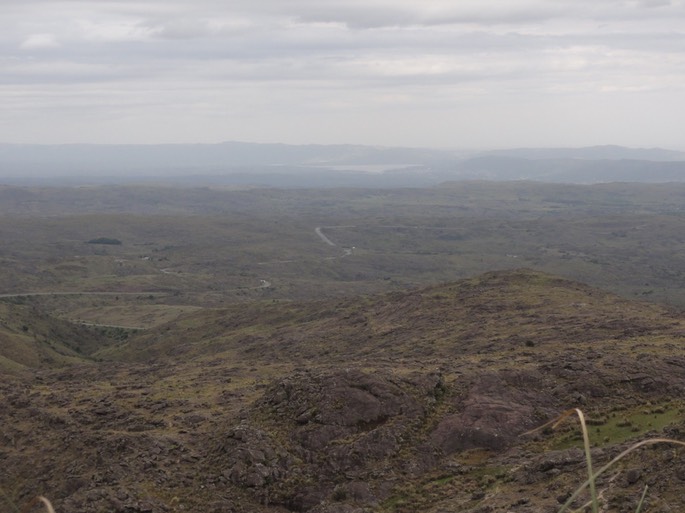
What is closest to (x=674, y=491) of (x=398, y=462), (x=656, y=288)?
(x=398, y=462)

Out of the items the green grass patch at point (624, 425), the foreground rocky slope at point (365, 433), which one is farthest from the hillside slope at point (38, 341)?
the green grass patch at point (624, 425)

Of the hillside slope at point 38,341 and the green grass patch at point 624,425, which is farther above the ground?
the green grass patch at point 624,425

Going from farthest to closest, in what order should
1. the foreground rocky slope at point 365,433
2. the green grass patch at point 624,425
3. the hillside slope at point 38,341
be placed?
the hillside slope at point 38,341
the green grass patch at point 624,425
the foreground rocky slope at point 365,433

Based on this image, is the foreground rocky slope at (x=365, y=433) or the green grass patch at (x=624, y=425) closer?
the foreground rocky slope at (x=365, y=433)

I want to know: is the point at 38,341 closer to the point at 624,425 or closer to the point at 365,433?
the point at 365,433

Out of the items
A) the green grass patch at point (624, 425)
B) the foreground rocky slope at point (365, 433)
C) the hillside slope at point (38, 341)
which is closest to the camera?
the foreground rocky slope at point (365, 433)

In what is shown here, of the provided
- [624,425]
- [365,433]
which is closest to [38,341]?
[365,433]

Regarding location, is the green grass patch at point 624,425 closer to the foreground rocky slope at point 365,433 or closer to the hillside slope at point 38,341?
the foreground rocky slope at point 365,433

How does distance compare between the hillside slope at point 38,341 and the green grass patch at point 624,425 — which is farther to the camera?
the hillside slope at point 38,341

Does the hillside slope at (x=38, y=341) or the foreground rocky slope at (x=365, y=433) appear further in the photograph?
the hillside slope at (x=38, y=341)
